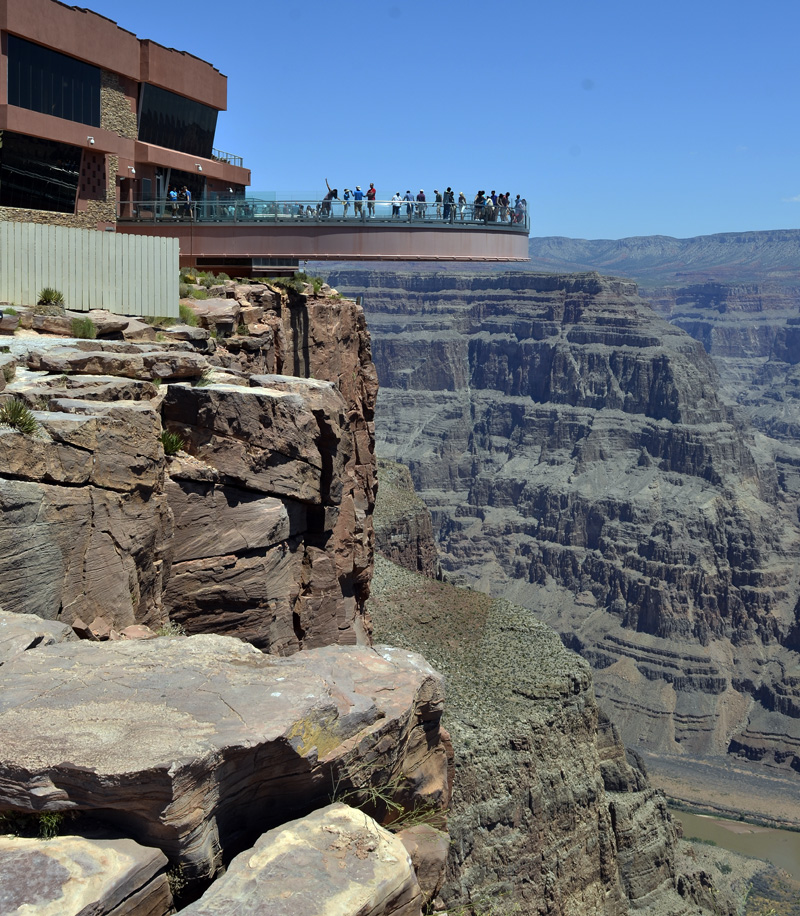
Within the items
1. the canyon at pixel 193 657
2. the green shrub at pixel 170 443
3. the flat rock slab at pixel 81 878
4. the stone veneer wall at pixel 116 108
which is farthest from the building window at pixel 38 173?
the flat rock slab at pixel 81 878

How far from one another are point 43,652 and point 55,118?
39.2 metres

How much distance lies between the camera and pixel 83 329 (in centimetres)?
2427

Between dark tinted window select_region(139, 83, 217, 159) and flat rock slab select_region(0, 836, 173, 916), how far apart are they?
157 feet

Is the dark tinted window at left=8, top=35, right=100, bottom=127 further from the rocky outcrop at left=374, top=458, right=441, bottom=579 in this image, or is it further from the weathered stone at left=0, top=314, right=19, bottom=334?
the rocky outcrop at left=374, top=458, right=441, bottom=579

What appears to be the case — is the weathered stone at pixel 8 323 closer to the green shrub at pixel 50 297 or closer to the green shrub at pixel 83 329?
the green shrub at pixel 83 329

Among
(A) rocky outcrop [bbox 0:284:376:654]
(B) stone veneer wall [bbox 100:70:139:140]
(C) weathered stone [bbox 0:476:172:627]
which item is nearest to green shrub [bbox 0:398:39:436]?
(A) rocky outcrop [bbox 0:284:376:654]

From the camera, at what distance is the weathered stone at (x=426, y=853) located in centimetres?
1320

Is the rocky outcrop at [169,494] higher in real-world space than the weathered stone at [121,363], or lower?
lower

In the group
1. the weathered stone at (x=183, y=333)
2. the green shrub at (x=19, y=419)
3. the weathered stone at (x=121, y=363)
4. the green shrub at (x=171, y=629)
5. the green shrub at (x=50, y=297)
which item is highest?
the green shrub at (x=50, y=297)

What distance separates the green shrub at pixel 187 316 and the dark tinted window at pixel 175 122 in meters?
24.8

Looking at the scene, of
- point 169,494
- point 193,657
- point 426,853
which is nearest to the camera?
point 193,657

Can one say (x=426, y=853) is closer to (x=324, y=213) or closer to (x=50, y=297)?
(x=50, y=297)

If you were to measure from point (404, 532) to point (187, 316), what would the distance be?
94.7 m

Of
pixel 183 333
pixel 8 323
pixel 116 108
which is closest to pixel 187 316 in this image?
pixel 183 333
